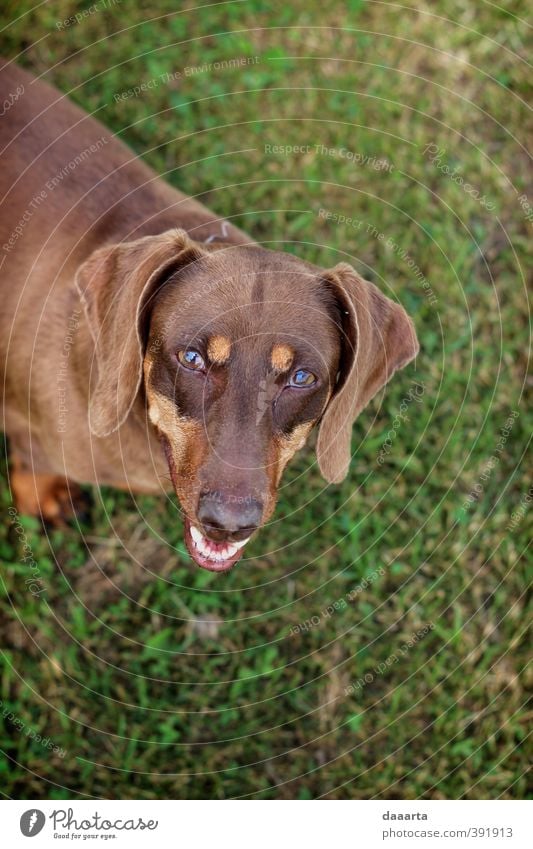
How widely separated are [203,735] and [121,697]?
598 mm

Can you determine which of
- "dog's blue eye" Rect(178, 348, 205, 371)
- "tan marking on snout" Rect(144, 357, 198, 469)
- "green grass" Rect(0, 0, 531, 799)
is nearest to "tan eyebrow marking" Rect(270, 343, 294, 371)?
"dog's blue eye" Rect(178, 348, 205, 371)

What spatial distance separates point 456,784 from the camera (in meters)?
5.30

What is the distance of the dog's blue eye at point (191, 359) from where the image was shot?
144 inches

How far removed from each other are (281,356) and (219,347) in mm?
285

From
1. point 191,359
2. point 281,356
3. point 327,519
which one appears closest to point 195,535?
point 191,359

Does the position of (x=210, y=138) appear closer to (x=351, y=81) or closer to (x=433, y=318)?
(x=351, y=81)

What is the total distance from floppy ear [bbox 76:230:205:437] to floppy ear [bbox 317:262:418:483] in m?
0.78

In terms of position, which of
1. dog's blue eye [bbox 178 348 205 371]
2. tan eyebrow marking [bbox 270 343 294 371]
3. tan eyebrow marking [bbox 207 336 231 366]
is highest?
tan eyebrow marking [bbox 270 343 294 371]

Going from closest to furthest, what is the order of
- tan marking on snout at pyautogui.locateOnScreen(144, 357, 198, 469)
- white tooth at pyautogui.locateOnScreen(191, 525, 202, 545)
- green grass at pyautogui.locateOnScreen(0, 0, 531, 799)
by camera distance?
1. tan marking on snout at pyautogui.locateOnScreen(144, 357, 198, 469)
2. white tooth at pyautogui.locateOnScreen(191, 525, 202, 545)
3. green grass at pyautogui.locateOnScreen(0, 0, 531, 799)

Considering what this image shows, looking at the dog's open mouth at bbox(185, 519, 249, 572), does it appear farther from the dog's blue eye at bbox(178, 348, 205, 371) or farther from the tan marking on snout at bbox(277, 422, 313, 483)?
the dog's blue eye at bbox(178, 348, 205, 371)

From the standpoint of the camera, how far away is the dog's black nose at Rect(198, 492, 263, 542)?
11.5 ft

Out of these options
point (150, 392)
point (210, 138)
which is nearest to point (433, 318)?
point (210, 138)
